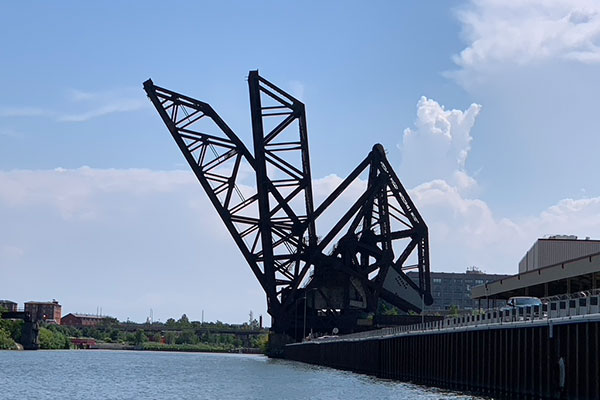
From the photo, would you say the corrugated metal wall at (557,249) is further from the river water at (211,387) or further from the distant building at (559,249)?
Answer: the river water at (211,387)

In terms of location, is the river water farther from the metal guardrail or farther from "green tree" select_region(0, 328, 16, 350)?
"green tree" select_region(0, 328, 16, 350)

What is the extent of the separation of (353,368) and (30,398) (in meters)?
38.7

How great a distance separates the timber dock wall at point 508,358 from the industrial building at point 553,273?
24.1ft

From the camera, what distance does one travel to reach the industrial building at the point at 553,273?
183 feet

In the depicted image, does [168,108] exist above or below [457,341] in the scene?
above

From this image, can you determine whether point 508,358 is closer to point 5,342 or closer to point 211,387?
point 211,387

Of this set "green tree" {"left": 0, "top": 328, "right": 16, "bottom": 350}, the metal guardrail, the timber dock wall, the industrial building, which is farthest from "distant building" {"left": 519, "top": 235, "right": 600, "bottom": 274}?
"green tree" {"left": 0, "top": 328, "right": 16, "bottom": 350}

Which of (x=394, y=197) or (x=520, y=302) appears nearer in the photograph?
(x=520, y=302)

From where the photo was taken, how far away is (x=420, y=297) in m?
126

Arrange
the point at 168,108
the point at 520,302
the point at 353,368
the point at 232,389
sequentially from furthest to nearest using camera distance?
the point at 168,108 < the point at 353,368 < the point at 232,389 < the point at 520,302

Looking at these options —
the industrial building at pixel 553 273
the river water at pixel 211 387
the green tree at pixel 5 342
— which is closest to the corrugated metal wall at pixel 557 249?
the industrial building at pixel 553 273

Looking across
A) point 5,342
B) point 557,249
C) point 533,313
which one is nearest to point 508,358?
point 533,313

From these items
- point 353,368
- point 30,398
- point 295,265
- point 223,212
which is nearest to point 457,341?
point 30,398

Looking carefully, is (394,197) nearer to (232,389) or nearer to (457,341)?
(232,389)
